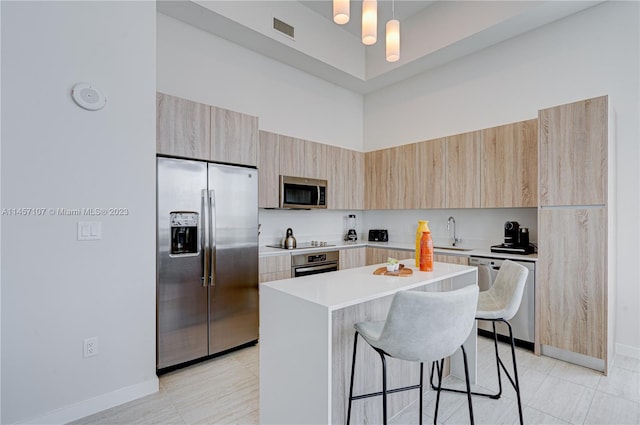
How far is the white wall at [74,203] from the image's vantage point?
5.82 ft

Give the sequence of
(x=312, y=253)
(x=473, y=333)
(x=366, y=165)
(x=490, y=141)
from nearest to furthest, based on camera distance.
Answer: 1. (x=473, y=333)
2. (x=490, y=141)
3. (x=312, y=253)
4. (x=366, y=165)

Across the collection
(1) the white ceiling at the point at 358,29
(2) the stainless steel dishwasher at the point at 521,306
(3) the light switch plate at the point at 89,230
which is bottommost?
(2) the stainless steel dishwasher at the point at 521,306

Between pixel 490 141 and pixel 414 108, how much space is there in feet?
4.57

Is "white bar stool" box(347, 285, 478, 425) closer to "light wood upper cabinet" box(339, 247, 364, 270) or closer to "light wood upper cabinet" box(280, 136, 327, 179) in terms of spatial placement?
"light wood upper cabinet" box(339, 247, 364, 270)

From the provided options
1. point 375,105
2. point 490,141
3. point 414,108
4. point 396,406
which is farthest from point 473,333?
point 375,105

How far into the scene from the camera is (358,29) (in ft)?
14.0

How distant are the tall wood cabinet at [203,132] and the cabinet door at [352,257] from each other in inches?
65.7

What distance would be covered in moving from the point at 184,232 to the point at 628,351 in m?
4.06

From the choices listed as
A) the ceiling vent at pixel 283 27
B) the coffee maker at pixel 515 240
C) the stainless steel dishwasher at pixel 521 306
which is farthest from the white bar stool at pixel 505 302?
the ceiling vent at pixel 283 27

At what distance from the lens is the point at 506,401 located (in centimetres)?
209

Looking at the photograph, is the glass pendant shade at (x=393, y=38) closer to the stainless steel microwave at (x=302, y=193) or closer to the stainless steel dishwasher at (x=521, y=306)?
the stainless steel microwave at (x=302, y=193)

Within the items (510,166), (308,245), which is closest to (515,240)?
(510,166)

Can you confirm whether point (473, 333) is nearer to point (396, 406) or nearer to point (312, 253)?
point (396, 406)

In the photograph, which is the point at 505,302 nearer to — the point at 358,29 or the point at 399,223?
the point at 399,223
